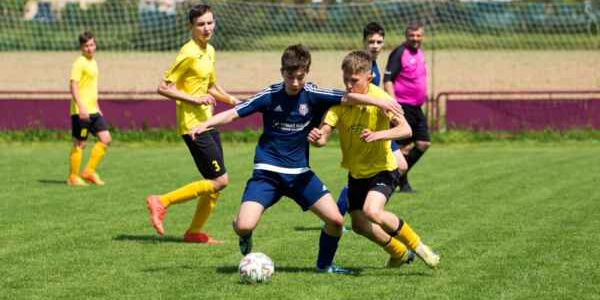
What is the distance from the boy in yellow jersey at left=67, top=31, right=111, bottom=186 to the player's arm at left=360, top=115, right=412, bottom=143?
835cm

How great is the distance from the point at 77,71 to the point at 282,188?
8.28 meters

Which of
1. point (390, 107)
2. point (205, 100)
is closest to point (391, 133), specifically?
point (390, 107)

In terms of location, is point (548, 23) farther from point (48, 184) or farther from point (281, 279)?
point (281, 279)

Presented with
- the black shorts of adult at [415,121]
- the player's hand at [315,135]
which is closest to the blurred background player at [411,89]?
the black shorts of adult at [415,121]

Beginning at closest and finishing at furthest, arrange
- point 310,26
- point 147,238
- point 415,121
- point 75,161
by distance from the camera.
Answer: point 147,238 < point 415,121 < point 75,161 < point 310,26

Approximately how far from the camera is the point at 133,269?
8.41 m

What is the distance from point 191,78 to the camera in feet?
33.2

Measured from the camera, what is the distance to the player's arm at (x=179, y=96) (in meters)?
9.48

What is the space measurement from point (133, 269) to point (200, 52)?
A: 2484 millimetres

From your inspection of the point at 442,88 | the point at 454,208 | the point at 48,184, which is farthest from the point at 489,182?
the point at 442,88

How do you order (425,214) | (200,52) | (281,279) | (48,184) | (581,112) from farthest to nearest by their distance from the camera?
(581,112) < (48,184) < (425,214) < (200,52) < (281,279)

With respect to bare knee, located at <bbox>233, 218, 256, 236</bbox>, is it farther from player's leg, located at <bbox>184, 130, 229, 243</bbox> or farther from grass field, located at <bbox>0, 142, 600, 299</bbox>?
player's leg, located at <bbox>184, 130, 229, 243</bbox>

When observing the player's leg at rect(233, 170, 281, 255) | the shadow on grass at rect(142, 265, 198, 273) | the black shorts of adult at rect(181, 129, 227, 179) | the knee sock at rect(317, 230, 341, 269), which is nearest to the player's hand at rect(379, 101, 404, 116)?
the player's leg at rect(233, 170, 281, 255)

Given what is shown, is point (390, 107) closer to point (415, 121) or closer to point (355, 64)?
point (355, 64)
